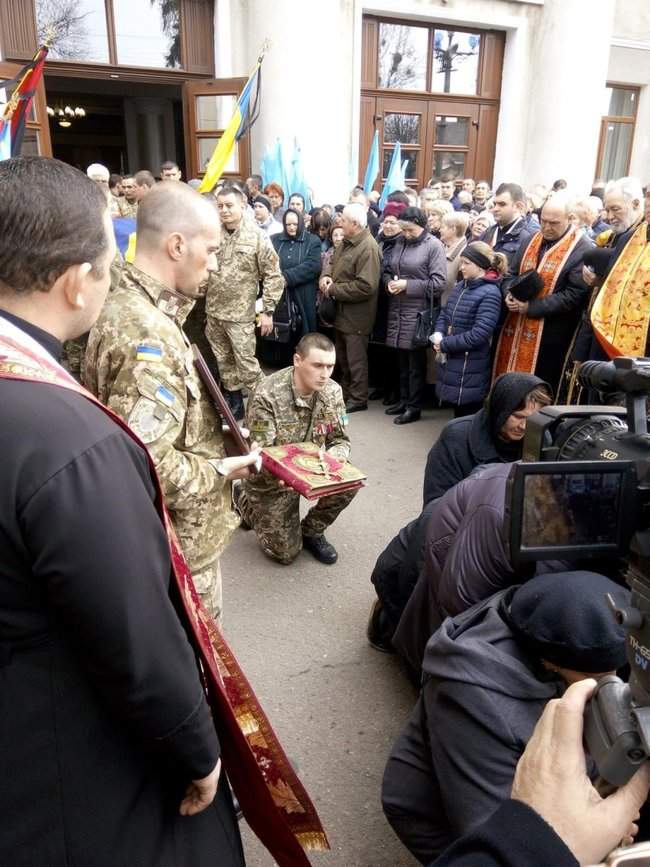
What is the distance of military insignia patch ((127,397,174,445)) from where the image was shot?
5.92ft

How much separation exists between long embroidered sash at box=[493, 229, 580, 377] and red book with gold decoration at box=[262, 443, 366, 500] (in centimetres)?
189

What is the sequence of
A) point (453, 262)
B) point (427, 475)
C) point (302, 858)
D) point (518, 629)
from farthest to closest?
point (453, 262)
point (427, 475)
point (518, 629)
point (302, 858)

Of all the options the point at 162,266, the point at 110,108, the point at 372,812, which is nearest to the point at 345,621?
the point at 372,812

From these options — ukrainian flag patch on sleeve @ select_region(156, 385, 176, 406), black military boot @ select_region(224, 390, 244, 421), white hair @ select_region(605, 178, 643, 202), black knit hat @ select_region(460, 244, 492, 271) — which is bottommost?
black military boot @ select_region(224, 390, 244, 421)

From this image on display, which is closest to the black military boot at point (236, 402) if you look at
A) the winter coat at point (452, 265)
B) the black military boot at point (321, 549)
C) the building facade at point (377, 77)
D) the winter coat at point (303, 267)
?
the winter coat at point (303, 267)

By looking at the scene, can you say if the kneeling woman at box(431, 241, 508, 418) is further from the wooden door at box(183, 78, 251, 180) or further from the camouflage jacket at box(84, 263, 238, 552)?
the wooden door at box(183, 78, 251, 180)

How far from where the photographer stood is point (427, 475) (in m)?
3.05

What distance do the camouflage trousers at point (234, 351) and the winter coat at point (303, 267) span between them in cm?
117

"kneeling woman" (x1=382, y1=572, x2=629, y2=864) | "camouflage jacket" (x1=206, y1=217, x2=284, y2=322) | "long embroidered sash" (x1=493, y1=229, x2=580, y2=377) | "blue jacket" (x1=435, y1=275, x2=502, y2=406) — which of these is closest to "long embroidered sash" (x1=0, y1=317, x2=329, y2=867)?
"kneeling woman" (x1=382, y1=572, x2=629, y2=864)

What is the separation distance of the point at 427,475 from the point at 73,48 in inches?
366

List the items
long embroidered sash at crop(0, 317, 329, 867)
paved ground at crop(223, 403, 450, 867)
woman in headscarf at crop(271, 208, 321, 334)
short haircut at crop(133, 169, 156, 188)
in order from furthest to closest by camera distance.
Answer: short haircut at crop(133, 169, 156, 188)
woman in headscarf at crop(271, 208, 321, 334)
paved ground at crop(223, 403, 450, 867)
long embroidered sash at crop(0, 317, 329, 867)

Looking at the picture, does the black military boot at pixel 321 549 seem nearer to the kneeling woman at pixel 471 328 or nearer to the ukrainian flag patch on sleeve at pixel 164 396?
the kneeling woman at pixel 471 328

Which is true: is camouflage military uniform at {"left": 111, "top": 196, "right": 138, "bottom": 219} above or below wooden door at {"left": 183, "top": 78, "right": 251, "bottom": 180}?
below

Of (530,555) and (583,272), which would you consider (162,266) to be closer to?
(530,555)
